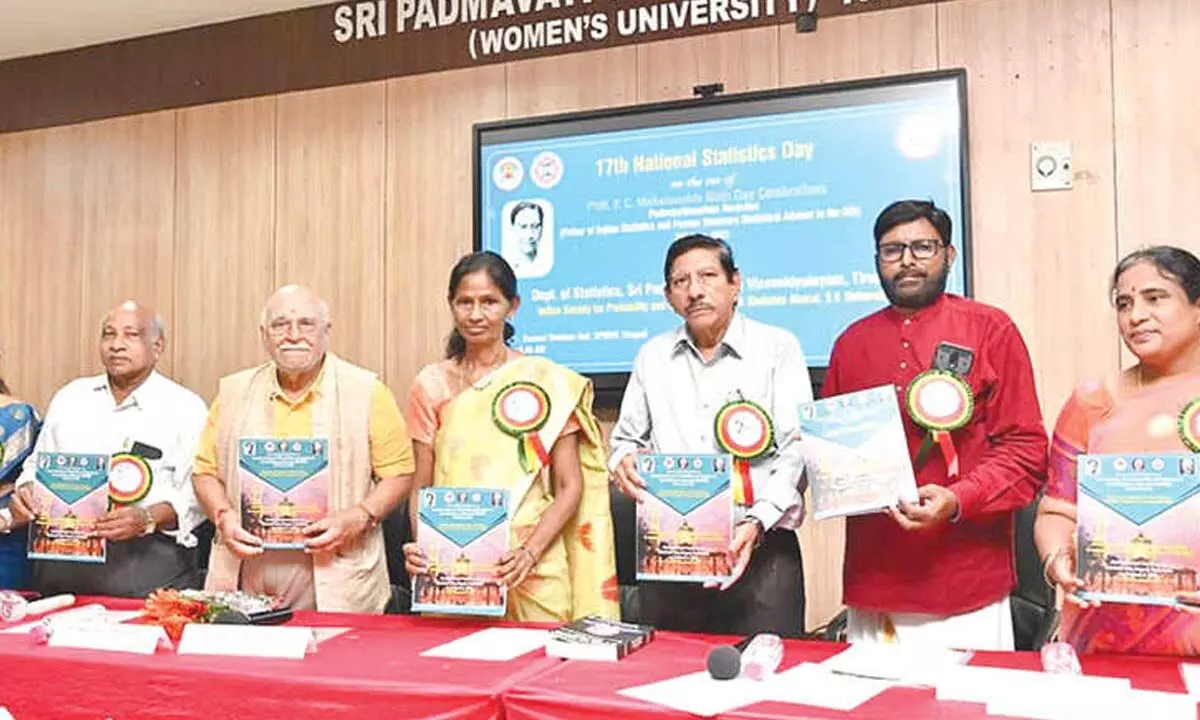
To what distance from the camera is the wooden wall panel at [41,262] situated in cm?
483

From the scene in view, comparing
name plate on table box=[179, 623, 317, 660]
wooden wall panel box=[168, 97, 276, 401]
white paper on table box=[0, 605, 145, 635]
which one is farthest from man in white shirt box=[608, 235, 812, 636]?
wooden wall panel box=[168, 97, 276, 401]

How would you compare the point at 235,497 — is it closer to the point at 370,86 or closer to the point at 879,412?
the point at 879,412

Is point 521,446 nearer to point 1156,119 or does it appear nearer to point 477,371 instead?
point 477,371

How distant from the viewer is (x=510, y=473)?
8.19 ft

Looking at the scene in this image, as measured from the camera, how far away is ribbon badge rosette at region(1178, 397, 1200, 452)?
185cm

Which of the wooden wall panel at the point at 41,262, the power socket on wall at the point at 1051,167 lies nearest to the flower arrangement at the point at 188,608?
the power socket on wall at the point at 1051,167

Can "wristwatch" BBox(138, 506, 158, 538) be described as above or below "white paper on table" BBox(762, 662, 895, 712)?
above

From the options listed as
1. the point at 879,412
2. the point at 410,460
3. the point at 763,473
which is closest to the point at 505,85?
the point at 410,460

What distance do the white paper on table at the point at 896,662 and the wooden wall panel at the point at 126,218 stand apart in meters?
3.55

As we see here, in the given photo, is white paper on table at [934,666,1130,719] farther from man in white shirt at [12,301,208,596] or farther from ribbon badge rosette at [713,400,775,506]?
man in white shirt at [12,301,208,596]

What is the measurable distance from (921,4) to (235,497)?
2.57 meters

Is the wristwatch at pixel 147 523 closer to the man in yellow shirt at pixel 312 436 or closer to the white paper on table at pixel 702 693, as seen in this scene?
the man in yellow shirt at pixel 312 436

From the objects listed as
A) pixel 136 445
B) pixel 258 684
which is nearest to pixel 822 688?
pixel 258 684

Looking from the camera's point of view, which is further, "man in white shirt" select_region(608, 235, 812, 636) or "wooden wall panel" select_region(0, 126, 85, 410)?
"wooden wall panel" select_region(0, 126, 85, 410)
